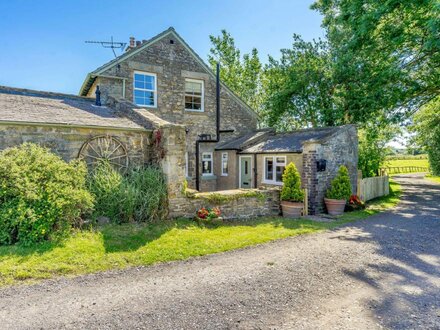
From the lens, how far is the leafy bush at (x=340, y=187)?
12.0 metres

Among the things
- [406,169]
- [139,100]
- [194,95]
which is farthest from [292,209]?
[406,169]

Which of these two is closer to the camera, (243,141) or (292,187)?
(292,187)

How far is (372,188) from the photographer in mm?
16656

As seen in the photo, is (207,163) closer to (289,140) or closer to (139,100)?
(289,140)

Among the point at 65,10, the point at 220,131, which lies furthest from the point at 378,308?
the point at 65,10

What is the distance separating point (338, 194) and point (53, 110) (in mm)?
12326

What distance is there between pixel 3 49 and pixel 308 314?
59.2 feet

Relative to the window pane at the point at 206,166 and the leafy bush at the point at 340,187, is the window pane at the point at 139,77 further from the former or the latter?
the leafy bush at the point at 340,187

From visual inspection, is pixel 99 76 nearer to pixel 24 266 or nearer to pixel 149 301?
pixel 24 266

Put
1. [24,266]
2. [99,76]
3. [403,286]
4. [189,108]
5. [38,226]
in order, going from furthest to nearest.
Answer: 1. [189,108]
2. [99,76]
3. [38,226]
4. [24,266]
5. [403,286]

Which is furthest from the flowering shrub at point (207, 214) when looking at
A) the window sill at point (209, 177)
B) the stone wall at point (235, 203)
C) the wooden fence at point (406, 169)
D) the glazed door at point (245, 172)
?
the wooden fence at point (406, 169)

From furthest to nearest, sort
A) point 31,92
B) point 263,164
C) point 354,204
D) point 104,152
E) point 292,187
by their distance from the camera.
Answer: point 263,164
point 354,204
point 31,92
point 292,187
point 104,152

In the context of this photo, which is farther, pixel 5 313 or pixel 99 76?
pixel 99 76

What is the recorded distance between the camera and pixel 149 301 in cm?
444
